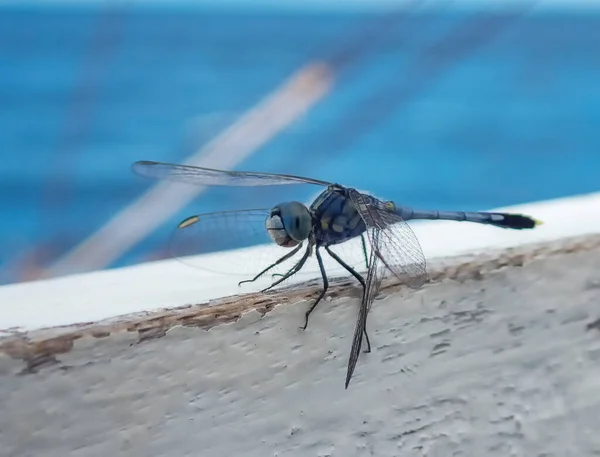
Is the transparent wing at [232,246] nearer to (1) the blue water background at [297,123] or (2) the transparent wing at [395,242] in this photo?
(2) the transparent wing at [395,242]

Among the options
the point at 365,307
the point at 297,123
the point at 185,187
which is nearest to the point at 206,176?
the point at 185,187

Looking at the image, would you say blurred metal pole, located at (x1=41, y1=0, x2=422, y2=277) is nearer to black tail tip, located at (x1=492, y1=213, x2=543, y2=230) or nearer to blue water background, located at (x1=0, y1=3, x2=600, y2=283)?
black tail tip, located at (x1=492, y1=213, x2=543, y2=230)

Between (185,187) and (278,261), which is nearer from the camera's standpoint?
(278,261)

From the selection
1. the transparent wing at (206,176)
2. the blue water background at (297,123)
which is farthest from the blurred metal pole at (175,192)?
the blue water background at (297,123)

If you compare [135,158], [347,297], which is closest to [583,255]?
[347,297]

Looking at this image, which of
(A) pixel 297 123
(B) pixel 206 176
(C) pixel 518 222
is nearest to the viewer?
(C) pixel 518 222

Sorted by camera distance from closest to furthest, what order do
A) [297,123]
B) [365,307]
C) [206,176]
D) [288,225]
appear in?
[365,307] < [288,225] < [206,176] < [297,123]

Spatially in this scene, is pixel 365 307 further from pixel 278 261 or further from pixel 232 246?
pixel 232 246

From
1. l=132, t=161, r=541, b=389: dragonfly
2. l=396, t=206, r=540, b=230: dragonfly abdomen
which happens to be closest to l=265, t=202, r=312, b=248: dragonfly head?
l=132, t=161, r=541, b=389: dragonfly
